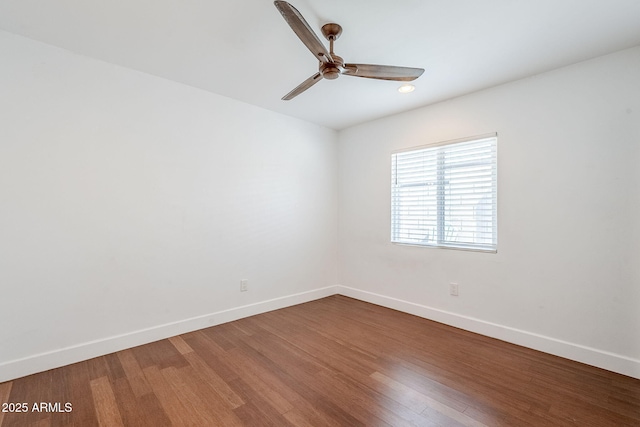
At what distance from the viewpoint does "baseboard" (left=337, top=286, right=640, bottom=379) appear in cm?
214

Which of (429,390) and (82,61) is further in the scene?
(82,61)

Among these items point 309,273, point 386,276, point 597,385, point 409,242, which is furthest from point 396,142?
point 597,385

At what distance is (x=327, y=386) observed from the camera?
6.41 ft

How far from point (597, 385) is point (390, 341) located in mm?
1450

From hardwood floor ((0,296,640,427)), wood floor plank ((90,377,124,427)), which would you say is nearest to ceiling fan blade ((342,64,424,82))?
hardwood floor ((0,296,640,427))

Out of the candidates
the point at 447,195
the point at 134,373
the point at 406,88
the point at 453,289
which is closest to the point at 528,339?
the point at 453,289

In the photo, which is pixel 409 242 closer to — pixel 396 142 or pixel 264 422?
pixel 396 142

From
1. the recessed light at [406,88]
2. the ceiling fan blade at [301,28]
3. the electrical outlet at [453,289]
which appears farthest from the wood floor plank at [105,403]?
the recessed light at [406,88]

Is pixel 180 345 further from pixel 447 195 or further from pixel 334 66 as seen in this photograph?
pixel 447 195

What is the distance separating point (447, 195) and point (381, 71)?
175 cm

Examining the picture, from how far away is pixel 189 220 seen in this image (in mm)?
2883

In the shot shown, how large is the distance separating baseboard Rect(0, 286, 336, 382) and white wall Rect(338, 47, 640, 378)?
6.43ft

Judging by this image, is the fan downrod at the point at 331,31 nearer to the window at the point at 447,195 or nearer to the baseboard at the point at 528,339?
the window at the point at 447,195

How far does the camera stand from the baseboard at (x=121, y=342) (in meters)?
2.05
